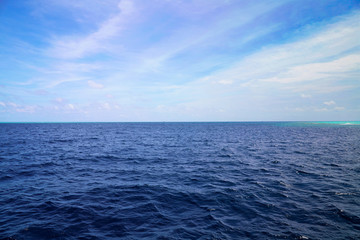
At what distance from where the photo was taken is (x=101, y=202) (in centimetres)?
1316

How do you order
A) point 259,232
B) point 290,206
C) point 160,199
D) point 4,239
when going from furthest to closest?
point 160,199 → point 290,206 → point 259,232 → point 4,239

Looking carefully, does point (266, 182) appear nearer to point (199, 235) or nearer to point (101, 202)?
point (199, 235)

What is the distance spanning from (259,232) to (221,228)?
199 centimetres

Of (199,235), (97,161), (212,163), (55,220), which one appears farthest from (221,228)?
(97,161)

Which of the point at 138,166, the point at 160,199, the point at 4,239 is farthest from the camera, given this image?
the point at 138,166

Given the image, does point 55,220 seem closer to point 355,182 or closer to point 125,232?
point 125,232

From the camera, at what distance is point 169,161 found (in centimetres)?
2697

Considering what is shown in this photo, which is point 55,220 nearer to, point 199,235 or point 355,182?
point 199,235

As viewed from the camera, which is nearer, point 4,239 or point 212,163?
point 4,239

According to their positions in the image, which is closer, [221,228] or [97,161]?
[221,228]

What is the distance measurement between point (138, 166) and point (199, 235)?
52.8 ft

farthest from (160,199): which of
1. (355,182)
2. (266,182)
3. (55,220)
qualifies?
(355,182)

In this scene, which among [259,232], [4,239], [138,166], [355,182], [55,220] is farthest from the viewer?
[138,166]

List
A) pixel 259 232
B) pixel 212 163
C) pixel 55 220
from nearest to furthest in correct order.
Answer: pixel 259 232 → pixel 55 220 → pixel 212 163
